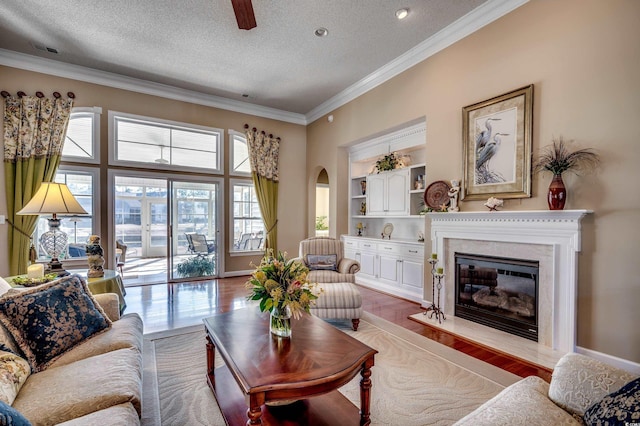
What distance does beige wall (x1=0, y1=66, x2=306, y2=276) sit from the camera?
4523 mm

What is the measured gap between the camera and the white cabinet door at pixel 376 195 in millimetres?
5426

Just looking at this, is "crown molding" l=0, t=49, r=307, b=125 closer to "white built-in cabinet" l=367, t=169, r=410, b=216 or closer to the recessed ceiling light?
"white built-in cabinet" l=367, t=169, r=410, b=216

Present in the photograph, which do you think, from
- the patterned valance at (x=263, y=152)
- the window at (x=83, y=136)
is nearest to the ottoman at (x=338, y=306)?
the patterned valance at (x=263, y=152)

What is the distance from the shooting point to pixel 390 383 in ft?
7.51

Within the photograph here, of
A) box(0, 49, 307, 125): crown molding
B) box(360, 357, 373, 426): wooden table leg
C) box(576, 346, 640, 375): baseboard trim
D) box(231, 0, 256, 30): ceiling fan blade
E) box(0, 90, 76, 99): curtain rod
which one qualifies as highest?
box(0, 49, 307, 125): crown molding

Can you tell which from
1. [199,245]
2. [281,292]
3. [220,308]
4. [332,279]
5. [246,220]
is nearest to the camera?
[281,292]

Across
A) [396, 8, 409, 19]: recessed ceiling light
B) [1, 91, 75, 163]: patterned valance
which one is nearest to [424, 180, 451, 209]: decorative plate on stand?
[396, 8, 409, 19]: recessed ceiling light

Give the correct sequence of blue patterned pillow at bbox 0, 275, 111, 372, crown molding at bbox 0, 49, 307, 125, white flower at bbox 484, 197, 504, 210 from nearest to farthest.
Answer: blue patterned pillow at bbox 0, 275, 111, 372, white flower at bbox 484, 197, 504, 210, crown molding at bbox 0, 49, 307, 125

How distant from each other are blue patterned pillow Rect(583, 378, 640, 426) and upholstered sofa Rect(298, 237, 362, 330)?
2.17 metres

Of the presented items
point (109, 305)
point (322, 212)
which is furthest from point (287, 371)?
point (322, 212)

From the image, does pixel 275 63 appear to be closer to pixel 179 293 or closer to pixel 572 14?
pixel 572 14

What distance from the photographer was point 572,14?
9.12 feet

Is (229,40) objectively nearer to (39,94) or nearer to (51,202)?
(51,202)

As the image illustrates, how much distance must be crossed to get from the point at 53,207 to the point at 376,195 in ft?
15.1
